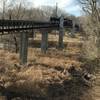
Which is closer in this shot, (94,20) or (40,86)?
(40,86)

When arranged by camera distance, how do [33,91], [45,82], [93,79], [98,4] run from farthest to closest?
[98,4]
[93,79]
[45,82]
[33,91]

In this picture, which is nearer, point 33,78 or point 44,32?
point 33,78

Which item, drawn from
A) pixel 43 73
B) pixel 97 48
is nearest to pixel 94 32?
pixel 97 48

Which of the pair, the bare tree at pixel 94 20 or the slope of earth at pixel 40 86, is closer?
the slope of earth at pixel 40 86

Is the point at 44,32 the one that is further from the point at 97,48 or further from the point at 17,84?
the point at 17,84

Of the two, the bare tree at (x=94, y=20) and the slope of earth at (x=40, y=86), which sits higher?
the bare tree at (x=94, y=20)

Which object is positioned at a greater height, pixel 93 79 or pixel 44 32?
pixel 44 32

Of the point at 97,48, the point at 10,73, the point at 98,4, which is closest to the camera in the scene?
the point at 10,73

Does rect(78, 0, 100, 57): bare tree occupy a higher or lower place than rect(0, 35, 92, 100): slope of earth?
higher

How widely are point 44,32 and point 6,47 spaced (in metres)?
6.77

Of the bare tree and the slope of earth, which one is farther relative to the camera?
the bare tree

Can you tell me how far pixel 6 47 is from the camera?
159 feet

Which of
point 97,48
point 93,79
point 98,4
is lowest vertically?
point 93,79

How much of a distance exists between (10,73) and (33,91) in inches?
193
